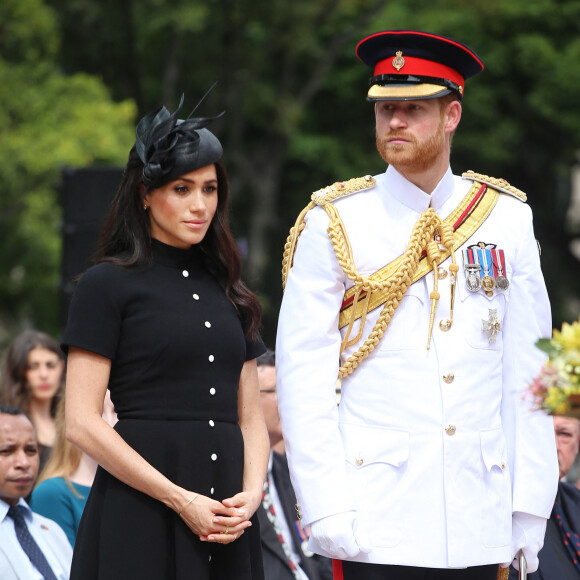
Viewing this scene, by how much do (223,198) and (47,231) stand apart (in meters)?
10.6

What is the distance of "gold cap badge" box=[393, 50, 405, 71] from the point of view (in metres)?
3.71

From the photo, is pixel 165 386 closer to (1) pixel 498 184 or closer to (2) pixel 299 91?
(1) pixel 498 184

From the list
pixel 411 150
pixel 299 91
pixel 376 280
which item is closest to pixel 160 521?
pixel 376 280

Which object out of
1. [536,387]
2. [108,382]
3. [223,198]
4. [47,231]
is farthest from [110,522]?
[47,231]

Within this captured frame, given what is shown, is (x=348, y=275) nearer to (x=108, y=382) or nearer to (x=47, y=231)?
(x=108, y=382)

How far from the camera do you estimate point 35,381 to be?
7.17m

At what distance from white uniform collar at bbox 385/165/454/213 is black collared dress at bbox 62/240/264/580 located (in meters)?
0.68

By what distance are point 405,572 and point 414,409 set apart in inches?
18.5

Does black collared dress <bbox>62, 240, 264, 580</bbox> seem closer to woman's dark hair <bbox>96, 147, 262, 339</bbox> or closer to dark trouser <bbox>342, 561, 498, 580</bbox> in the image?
woman's dark hair <bbox>96, 147, 262, 339</bbox>

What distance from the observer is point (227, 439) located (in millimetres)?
3580

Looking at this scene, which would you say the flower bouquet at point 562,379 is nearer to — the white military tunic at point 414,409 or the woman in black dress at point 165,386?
the white military tunic at point 414,409

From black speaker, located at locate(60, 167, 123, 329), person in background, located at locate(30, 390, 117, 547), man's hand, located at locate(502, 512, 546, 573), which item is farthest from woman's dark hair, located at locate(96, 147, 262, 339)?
black speaker, located at locate(60, 167, 123, 329)

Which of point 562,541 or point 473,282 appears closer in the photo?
point 473,282

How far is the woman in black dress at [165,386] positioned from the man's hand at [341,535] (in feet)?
0.75
